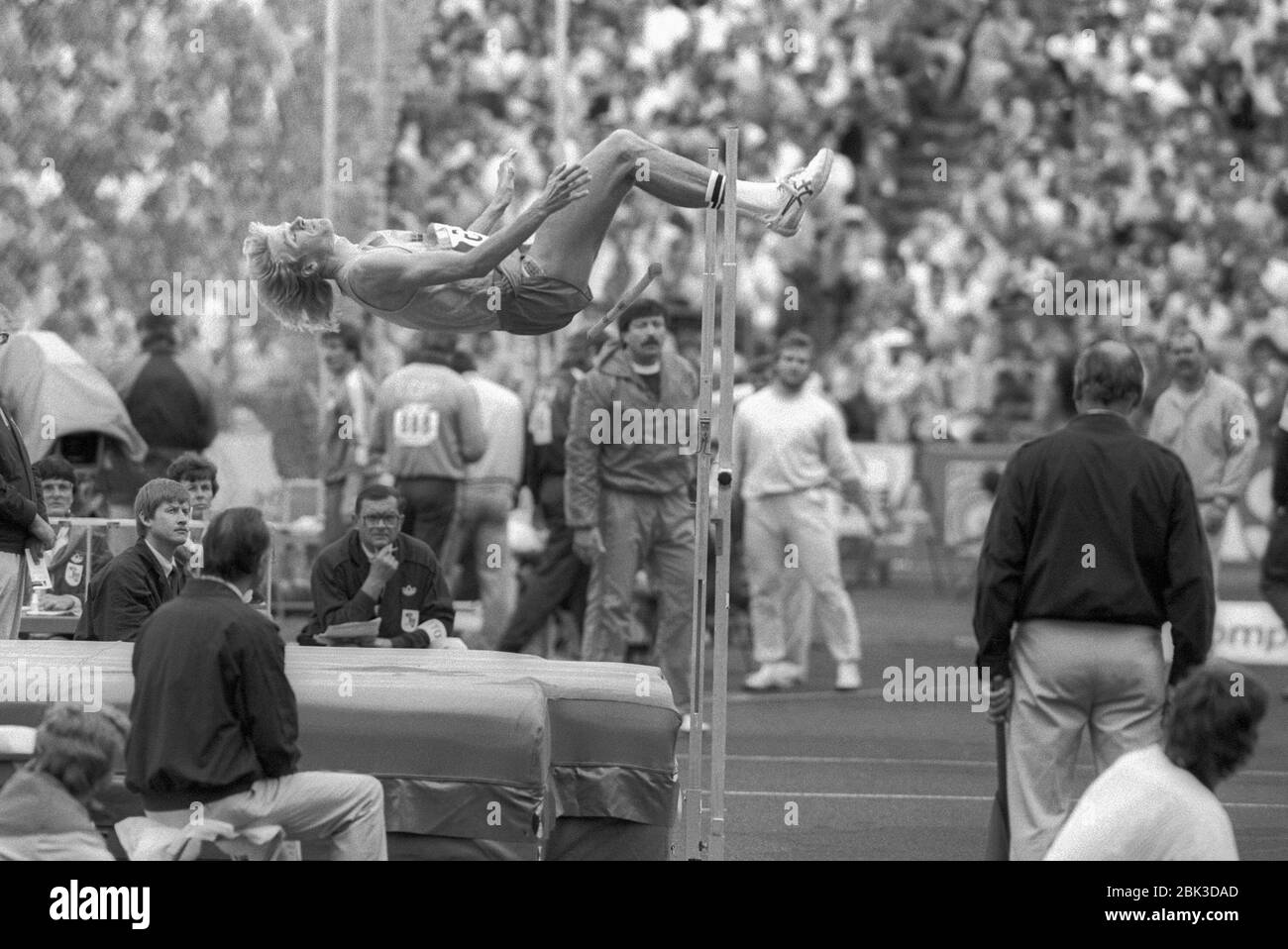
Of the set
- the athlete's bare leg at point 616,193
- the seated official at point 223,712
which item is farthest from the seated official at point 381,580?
the seated official at point 223,712

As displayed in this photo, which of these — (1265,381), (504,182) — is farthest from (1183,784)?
(1265,381)

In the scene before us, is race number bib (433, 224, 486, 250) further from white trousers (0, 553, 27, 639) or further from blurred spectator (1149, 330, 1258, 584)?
blurred spectator (1149, 330, 1258, 584)

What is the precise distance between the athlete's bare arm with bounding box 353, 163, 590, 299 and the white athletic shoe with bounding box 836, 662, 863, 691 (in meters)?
6.45

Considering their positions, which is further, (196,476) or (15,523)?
(196,476)

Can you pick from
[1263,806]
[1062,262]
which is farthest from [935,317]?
[1263,806]

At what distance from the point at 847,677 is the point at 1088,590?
6659 millimetres

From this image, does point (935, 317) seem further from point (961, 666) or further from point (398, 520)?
point (398, 520)

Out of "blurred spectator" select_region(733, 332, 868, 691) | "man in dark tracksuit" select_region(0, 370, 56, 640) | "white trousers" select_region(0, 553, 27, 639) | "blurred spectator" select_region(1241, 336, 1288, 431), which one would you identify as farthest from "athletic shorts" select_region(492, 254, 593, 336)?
"blurred spectator" select_region(1241, 336, 1288, 431)

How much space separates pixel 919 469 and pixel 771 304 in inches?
137

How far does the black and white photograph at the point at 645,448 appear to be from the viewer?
671cm

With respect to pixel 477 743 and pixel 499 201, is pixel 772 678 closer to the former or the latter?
pixel 499 201

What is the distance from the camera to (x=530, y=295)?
8055mm

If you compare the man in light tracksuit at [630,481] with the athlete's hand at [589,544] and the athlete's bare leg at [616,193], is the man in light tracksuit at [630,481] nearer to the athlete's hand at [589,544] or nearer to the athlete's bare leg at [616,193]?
the athlete's hand at [589,544]

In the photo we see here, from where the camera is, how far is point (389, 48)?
16609 millimetres
